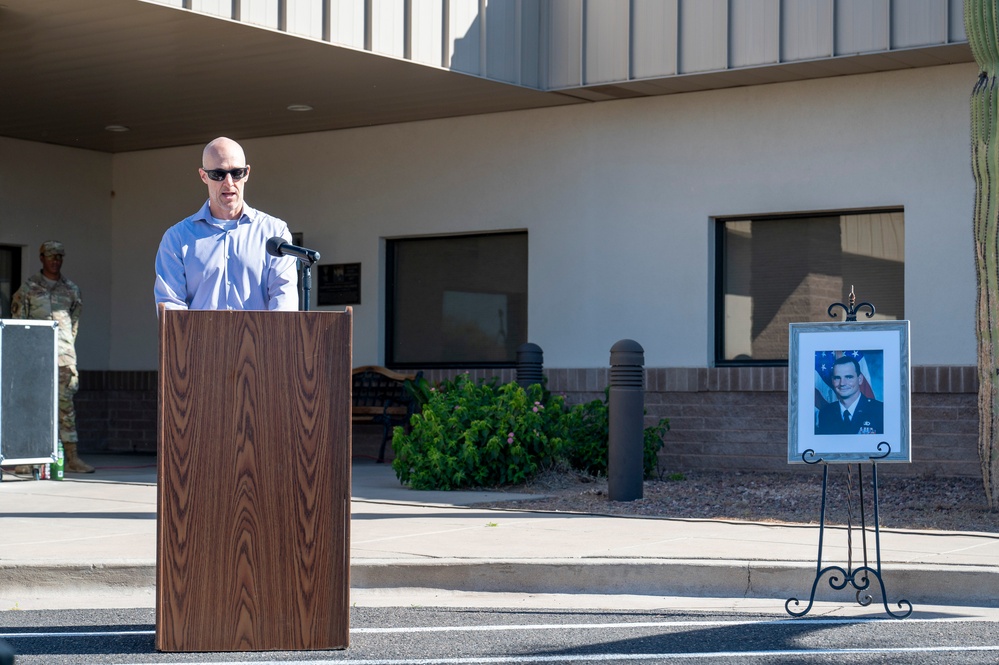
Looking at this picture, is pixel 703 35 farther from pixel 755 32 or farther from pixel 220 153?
pixel 220 153

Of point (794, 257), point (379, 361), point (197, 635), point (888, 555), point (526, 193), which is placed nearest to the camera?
point (197, 635)

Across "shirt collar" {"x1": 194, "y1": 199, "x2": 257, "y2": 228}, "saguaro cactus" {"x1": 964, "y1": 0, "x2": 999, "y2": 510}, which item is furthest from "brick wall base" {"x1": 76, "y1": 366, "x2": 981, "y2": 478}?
"shirt collar" {"x1": 194, "y1": 199, "x2": 257, "y2": 228}

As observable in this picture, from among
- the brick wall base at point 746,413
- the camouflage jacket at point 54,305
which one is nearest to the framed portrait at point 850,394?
the brick wall base at point 746,413

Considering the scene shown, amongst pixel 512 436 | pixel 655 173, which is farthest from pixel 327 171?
pixel 512 436

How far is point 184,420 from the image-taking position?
516cm

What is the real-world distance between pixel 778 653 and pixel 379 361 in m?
9.83

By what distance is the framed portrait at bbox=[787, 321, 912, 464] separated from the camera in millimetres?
6426

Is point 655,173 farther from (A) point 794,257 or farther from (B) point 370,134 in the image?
(B) point 370,134

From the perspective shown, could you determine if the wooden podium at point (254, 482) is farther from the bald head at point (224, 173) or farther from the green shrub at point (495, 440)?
the green shrub at point (495, 440)

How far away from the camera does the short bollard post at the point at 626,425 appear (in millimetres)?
9984

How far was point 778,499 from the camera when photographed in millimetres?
10492

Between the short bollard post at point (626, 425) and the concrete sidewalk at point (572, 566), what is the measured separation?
1.48 m

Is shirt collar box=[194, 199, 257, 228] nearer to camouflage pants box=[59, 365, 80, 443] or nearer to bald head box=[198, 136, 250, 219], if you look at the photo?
bald head box=[198, 136, 250, 219]

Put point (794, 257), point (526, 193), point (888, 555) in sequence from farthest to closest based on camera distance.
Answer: point (526, 193), point (794, 257), point (888, 555)
